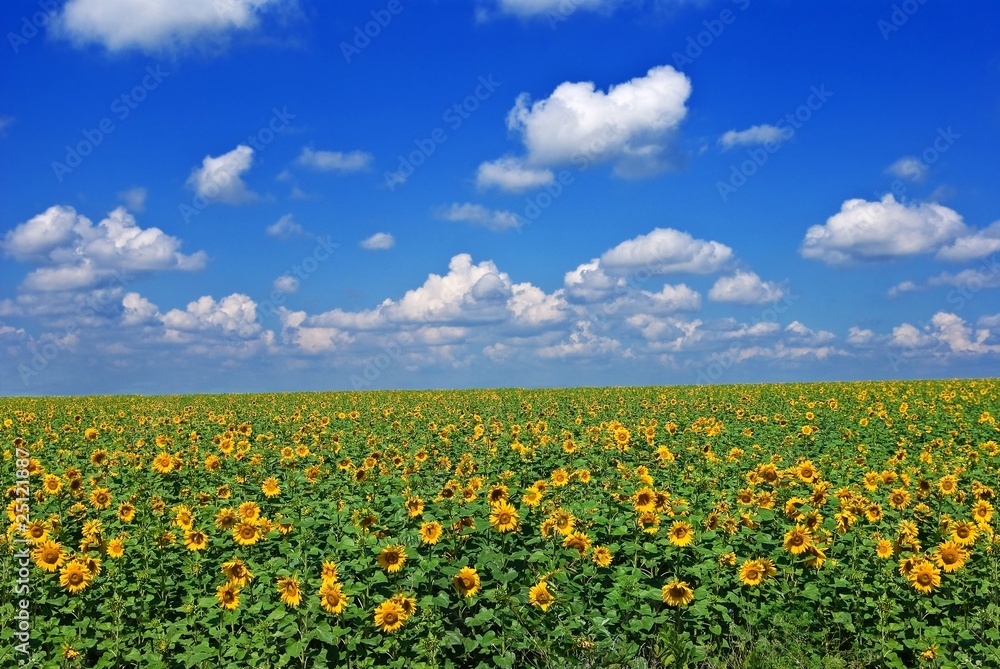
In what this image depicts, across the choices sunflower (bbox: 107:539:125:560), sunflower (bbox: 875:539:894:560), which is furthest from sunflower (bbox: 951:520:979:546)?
sunflower (bbox: 107:539:125:560)

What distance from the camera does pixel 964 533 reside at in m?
7.37

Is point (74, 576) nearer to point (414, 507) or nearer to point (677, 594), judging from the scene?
point (414, 507)

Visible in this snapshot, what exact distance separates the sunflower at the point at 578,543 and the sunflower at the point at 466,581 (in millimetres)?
1145

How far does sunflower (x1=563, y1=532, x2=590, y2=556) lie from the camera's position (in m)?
6.98

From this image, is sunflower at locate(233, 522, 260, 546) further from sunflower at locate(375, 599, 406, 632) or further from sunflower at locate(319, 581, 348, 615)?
sunflower at locate(375, 599, 406, 632)

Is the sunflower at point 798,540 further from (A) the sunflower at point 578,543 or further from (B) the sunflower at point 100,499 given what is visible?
(B) the sunflower at point 100,499

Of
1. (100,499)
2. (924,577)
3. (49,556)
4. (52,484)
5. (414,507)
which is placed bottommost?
(924,577)

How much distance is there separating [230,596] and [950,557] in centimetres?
654

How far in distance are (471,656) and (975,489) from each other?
21.8 ft

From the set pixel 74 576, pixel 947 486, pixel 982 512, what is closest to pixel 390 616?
pixel 74 576

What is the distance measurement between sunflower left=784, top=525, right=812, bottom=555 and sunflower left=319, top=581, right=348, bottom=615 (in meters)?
4.22

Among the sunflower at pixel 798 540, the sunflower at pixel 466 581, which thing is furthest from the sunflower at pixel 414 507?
the sunflower at pixel 798 540

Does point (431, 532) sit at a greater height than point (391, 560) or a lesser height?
greater

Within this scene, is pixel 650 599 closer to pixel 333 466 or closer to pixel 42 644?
pixel 42 644
